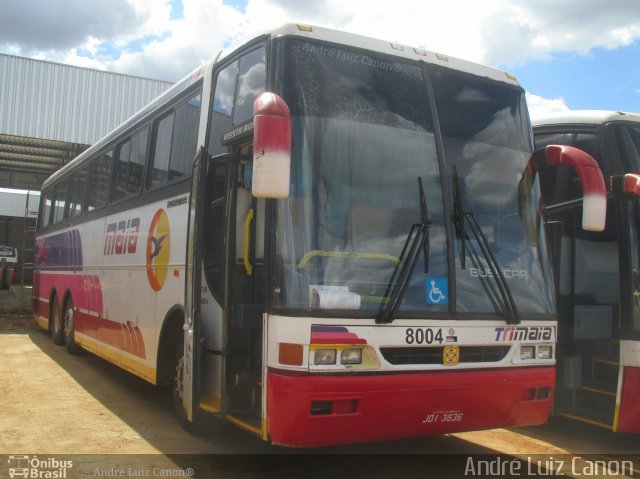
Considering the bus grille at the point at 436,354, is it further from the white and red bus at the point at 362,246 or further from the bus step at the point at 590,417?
the bus step at the point at 590,417

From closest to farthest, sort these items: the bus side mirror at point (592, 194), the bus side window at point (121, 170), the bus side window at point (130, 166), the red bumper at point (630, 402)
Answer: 1. the bus side mirror at point (592, 194)
2. the red bumper at point (630, 402)
3. the bus side window at point (130, 166)
4. the bus side window at point (121, 170)

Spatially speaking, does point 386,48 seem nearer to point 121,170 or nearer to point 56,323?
point 121,170

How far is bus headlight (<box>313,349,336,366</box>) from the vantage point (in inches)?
170

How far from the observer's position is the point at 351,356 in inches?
173

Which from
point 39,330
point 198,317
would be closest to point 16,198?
point 39,330

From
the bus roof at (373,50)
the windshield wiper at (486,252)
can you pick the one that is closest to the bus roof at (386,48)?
the bus roof at (373,50)

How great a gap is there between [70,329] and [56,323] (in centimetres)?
142

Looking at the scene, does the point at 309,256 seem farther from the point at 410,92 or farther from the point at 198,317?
the point at 410,92

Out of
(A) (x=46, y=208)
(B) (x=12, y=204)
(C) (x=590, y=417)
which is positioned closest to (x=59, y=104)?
(A) (x=46, y=208)

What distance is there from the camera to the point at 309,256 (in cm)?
446

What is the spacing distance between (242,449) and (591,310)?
12.5 feet

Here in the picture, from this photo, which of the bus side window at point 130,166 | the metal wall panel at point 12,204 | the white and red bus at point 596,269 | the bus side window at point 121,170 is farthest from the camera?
the metal wall panel at point 12,204

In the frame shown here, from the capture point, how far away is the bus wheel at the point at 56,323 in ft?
40.0

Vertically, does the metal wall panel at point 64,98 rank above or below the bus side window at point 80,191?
above
